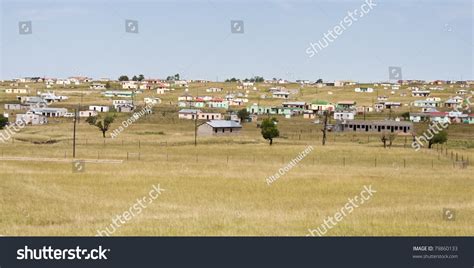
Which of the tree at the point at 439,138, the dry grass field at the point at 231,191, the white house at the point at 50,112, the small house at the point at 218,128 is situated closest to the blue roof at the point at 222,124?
the small house at the point at 218,128

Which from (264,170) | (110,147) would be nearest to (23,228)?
(264,170)

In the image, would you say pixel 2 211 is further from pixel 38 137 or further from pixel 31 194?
pixel 38 137

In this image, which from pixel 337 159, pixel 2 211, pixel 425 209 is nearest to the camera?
pixel 2 211

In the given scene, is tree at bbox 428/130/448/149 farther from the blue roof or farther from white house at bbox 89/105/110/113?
white house at bbox 89/105/110/113

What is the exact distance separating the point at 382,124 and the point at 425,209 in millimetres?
79991

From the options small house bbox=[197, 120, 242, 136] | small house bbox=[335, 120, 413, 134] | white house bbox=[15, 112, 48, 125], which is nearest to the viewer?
small house bbox=[197, 120, 242, 136]

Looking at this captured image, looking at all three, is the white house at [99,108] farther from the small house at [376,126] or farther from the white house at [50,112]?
the small house at [376,126]

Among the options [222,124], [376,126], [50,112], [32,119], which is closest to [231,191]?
[222,124]

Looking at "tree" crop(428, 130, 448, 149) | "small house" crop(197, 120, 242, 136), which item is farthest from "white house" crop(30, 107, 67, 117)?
"tree" crop(428, 130, 448, 149)

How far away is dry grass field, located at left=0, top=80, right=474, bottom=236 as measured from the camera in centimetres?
2452

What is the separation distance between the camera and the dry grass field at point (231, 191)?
80.4 ft

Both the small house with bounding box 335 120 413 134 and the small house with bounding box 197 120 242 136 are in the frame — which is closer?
the small house with bounding box 197 120 242 136
